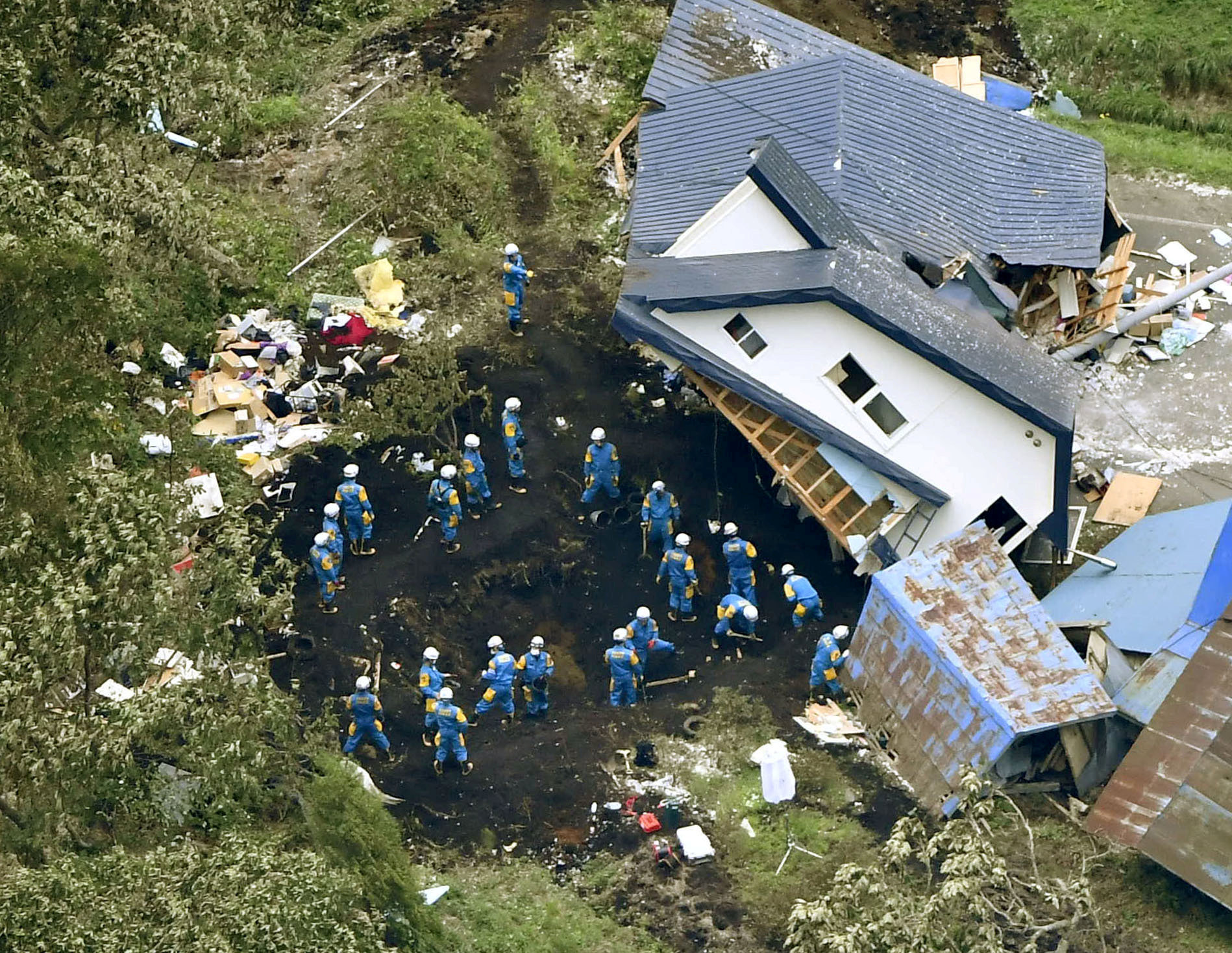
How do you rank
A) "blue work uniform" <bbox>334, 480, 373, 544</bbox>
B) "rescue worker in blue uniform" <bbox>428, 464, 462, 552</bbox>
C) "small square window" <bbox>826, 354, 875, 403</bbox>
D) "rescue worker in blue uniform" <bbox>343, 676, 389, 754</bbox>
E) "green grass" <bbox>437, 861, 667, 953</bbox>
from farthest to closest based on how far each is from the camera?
"rescue worker in blue uniform" <bbox>428, 464, 462, 552</bbox> < "blue work uniform" <bbox>334, 480, 373, 544</bbox> < "small square window" <bbox>826, 354, 875, 403</bbox> < "rescue worker in blue uniform" <bbox>343, 676, 389, 754</bbox> < "green grass" <bbox>437, 861, 667, 953</bbox>

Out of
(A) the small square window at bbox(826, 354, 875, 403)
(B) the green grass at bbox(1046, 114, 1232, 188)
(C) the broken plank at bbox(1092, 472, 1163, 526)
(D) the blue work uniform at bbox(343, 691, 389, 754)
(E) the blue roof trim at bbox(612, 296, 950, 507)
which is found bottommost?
(D) the blue work uniform at bbox(343, 691, 389, 754)

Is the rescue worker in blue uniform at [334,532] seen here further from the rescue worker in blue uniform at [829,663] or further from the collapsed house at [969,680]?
the collapsed house at [969,680]

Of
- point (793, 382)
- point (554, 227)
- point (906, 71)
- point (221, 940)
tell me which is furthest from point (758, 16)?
point (221, 940)

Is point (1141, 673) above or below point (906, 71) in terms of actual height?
below

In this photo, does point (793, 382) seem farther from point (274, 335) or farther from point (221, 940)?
point (221, 940)

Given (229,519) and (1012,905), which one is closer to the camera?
(1012,905)

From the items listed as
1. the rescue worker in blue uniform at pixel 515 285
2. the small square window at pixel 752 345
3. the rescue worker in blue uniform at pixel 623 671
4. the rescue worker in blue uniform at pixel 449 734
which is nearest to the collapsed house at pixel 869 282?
the small square window at pixel 752 345

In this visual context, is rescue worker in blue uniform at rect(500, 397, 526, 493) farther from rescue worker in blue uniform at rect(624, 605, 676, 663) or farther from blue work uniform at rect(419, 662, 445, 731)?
blue work uniform at rect(419, 662, 445, 731)

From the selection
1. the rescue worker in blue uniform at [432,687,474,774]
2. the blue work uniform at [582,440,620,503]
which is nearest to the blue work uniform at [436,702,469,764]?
the rescue worker in blue uniform at [432,687,474,774]
